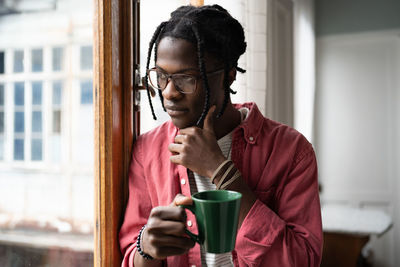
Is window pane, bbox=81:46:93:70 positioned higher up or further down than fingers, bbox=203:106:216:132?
higher up

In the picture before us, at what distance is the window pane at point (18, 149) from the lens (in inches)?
32.6

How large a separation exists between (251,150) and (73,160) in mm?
428

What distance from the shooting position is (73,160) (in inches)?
37.0

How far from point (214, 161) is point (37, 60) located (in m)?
0.45

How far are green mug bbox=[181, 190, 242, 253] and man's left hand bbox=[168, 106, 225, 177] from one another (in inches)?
7.0

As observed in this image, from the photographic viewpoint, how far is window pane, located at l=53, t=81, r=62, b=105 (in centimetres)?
91

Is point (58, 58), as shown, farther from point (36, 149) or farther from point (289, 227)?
point (289, 227)

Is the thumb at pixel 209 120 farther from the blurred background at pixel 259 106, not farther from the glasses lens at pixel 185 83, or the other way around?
the blurred background at pixel 259 106

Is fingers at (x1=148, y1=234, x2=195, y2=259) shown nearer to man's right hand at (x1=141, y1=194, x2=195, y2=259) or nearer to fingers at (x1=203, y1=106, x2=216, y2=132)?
man's right hand at (x1=141, y1=194, x2=195, y2=259)

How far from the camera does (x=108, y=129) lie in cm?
97

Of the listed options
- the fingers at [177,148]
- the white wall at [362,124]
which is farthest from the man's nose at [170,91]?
the white wall at [362,124]

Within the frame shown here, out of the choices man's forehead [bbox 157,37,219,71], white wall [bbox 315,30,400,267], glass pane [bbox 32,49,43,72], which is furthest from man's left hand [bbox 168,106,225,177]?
white wall [bbox 315,30,400,267]

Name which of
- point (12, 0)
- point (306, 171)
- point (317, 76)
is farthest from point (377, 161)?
point (12, 0)

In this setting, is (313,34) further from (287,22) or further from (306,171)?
(306,171)
